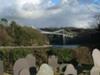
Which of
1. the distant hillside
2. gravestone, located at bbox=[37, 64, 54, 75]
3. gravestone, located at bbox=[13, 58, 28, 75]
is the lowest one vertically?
gravestone, located at bbox=[37, 64, 54, 75]

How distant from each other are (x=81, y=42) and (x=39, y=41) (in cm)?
152

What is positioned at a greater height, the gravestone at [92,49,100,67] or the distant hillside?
the distant hillside

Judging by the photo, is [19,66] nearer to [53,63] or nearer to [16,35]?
[53,63]

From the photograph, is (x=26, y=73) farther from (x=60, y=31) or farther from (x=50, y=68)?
(x=60, y=31)

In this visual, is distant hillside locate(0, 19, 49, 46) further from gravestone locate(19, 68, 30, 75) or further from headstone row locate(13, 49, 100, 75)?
gravestone locate(19, 68, 30, 75)

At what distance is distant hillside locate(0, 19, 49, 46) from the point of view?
1196 centimetres

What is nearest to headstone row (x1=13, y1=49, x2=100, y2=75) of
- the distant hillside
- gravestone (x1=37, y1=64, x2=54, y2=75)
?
gravestone (x1=37, y1=64, x2=54, y2=75)

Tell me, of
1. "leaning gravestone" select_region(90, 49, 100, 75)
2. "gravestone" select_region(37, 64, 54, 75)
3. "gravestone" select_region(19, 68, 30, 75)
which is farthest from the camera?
"leaning gravestone" select_region(90, 49, 100, 75)

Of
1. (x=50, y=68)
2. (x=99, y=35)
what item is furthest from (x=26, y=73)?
(x=99, y=35)

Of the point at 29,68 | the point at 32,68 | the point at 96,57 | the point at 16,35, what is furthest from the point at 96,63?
the point at 16,35

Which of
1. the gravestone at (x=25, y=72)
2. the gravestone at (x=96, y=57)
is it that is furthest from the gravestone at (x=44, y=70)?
the gravestone at (x=96, y=57)

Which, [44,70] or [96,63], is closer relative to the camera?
[44,70]

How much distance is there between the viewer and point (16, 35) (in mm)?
12039

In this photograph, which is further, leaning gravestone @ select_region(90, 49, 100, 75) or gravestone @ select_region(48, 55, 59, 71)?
gravestone @ select_region(48, 55, 59, 71)
